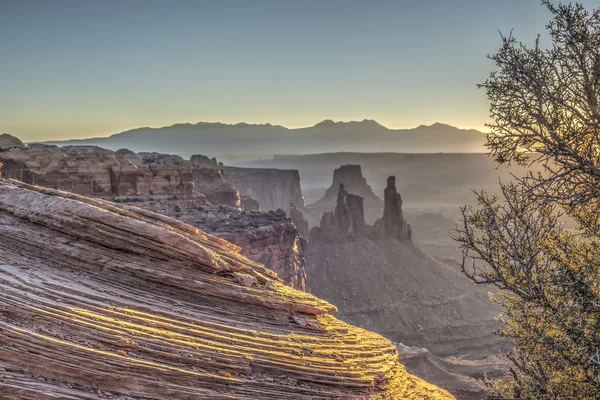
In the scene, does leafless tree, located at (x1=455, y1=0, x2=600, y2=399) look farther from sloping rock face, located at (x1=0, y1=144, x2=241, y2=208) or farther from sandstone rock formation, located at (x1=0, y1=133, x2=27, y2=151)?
sandstone rock formation, located at (x1=0, y1=133, x2=27, y2=151)

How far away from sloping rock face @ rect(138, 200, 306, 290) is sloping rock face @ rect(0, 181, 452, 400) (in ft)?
61.5

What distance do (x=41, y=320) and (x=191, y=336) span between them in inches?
98.2

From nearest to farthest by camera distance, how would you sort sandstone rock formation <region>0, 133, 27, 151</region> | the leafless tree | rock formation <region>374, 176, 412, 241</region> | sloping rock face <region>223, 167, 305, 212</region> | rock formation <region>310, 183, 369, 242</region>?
the leafless tree → sandstone rock formation <region>0, 133, 27, 151</region> → rock formation <region>310, 183, 369, 242</region> → rock formation <region>374, 176, 412, 241</region> → sloping rock face <region>223, 167, 305, 212</region>

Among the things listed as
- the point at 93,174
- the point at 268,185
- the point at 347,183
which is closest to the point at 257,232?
the point at 93,174

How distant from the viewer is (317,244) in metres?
66.9

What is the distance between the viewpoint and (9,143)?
44.5 meters

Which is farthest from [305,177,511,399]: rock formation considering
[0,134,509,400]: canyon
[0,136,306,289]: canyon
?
[0,136,306,289]: canyon

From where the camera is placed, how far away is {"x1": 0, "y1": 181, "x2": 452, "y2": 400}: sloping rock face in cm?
722

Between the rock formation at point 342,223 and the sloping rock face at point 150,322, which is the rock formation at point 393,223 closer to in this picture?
the rock formation at point 342,223

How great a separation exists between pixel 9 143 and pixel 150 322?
146 ft

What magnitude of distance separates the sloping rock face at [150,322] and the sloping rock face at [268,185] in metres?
91.5

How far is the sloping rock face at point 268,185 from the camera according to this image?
104 m

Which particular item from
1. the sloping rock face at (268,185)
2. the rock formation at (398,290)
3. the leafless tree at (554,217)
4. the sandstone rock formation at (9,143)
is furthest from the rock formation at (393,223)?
the leafless tree at (554,217)

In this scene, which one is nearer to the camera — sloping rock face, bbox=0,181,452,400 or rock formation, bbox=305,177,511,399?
sloping rock face, bbox=0,181,452,400
